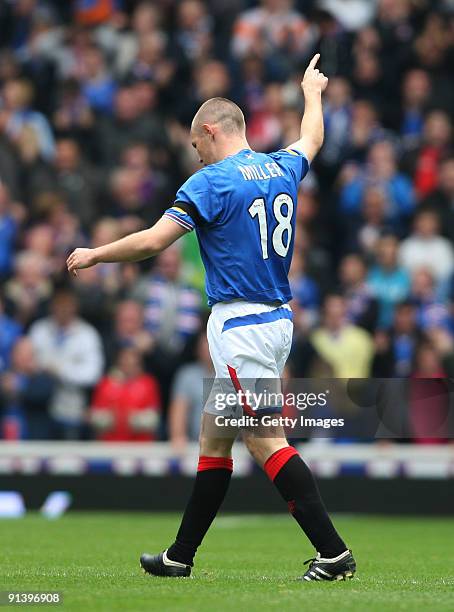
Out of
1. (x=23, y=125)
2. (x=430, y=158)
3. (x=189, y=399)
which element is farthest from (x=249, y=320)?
(x=23, y=125)

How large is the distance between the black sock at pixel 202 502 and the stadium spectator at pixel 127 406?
7.01 m

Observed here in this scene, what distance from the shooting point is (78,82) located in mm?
18203

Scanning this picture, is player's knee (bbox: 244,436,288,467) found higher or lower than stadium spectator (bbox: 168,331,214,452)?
higher

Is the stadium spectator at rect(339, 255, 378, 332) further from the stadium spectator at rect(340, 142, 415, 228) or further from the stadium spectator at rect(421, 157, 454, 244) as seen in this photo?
the stadium spectator at rect(421, 157, 454, 244)

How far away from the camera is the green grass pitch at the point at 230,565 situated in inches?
237

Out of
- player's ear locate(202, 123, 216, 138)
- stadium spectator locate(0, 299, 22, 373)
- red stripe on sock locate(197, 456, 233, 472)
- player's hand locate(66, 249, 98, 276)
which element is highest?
player's ear locate(202, 123, 216, 138)

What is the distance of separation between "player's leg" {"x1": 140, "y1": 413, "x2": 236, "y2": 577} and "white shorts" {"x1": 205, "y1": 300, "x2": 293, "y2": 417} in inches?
7.7

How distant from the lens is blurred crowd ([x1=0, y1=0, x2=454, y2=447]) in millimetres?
14414

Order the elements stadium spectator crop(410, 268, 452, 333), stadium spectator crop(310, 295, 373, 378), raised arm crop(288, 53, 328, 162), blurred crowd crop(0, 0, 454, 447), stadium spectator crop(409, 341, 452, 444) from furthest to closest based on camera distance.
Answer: stadium spectator crop(410, 268, 452, 333) < blurred crowd crop(0, 0, 454, 447) < stadium spectator crop(310, 295, 373, 378) < raised arm crop(288, 53, 328, 162) < stadium spectator crop(409, 341, 452, 444)

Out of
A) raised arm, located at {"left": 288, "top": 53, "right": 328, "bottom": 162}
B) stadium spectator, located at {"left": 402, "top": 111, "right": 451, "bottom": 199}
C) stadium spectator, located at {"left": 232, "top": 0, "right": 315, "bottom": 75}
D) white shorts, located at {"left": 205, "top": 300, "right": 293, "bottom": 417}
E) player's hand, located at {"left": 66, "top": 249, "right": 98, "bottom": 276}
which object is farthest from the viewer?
stadium spectator, located at {"left": 232, "top": 0, "right": 315, "bottom": 75}

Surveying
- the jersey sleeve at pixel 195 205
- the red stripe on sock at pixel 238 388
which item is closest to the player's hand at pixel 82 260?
the jersey sleeve at pixel 195 205

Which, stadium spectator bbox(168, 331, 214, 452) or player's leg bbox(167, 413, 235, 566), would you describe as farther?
stadium spectator bbox(168, 331, 214, 452)

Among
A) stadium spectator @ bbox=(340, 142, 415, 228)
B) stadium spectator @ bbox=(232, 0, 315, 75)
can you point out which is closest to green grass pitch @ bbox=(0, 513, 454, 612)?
stadium spectator @ bbox=(340, 142, 415, 228)

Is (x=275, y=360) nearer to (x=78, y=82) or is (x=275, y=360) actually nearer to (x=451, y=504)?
(x=451, y=504)
